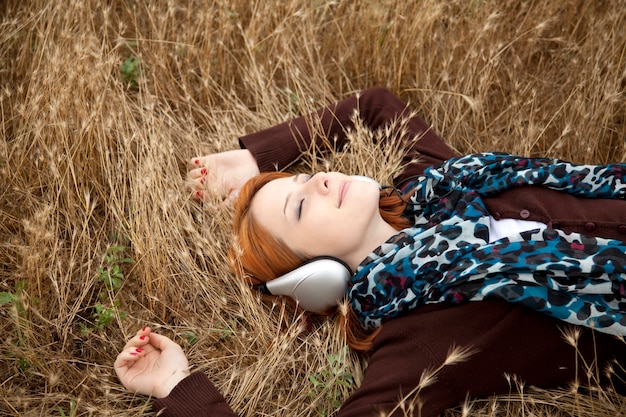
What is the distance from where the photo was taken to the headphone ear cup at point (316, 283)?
8.44 feet

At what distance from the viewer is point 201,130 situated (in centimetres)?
386

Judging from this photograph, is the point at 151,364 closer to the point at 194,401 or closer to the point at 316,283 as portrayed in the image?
the point at 194,401

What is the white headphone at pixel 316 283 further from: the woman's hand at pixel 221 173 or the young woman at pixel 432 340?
the woman's hand at pixel 221 173

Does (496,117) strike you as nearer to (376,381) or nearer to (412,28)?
(412,28)

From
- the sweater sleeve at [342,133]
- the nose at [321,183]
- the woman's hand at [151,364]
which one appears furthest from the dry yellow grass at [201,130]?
the nose at [321,183]

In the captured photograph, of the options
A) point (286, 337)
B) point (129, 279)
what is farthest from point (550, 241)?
point (129, 279)

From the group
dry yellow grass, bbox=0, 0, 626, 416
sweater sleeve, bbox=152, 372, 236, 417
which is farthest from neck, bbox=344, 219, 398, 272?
sweater sleeve, bbox=152, 372, 236, 417

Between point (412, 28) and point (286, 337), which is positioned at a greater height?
point (412, 28)

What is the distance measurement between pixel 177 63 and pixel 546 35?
2.52m

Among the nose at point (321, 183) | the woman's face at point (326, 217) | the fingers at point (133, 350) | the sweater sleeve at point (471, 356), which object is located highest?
the nose at point (321, 183)

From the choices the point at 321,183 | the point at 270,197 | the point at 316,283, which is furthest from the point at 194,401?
the point at 321,183

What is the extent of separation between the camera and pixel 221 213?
316 cm

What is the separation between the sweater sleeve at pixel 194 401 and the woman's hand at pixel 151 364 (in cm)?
5

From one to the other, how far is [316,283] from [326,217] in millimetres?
294
